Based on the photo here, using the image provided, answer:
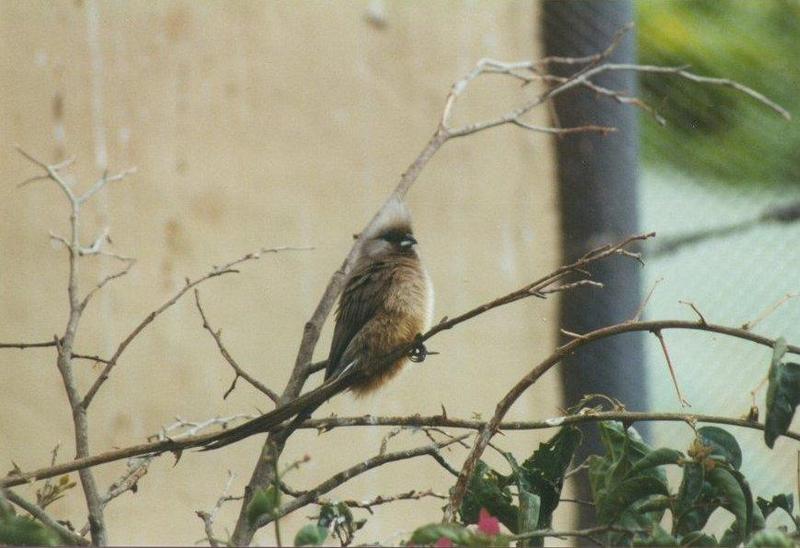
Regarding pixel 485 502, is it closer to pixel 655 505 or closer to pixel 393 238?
pixel 655 505

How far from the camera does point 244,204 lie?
2.80m

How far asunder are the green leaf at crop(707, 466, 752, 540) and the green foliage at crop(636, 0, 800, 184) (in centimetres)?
221

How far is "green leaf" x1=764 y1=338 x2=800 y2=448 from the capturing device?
101 cm

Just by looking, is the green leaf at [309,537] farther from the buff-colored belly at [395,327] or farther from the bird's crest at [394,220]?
the bird's crest at [394,220]

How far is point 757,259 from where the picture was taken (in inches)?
113

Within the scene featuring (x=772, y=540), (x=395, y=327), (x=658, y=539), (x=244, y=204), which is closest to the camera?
(x=772, y=540)

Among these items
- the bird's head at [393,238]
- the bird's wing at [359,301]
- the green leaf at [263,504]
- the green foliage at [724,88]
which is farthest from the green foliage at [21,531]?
the green foliage at [724,88]

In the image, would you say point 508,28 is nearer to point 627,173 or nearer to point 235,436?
point 627,173

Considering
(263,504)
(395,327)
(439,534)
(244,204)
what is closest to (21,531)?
(263,504)

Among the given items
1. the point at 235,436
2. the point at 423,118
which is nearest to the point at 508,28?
the point at 423,118

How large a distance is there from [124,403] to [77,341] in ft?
0.66

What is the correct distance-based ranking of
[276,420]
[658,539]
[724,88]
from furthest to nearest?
[724,88] → [276,420] → [658,539]

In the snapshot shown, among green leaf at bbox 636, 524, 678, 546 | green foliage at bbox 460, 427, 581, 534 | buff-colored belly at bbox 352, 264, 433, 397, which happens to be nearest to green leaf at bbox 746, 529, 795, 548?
green leaf at bbox 636, 524, 678, 546

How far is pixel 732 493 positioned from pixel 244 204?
195 cm
